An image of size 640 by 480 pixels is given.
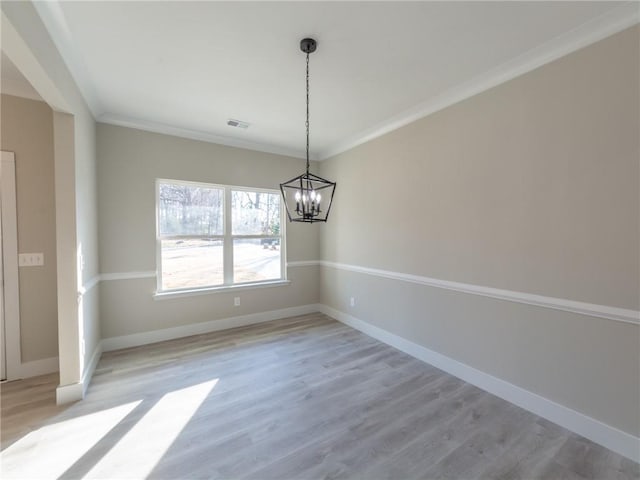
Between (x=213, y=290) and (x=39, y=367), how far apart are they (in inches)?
71.8

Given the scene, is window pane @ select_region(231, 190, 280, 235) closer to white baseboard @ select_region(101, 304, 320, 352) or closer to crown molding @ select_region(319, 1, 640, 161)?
white baseboard @ select_region(101, 304, 320, 352)

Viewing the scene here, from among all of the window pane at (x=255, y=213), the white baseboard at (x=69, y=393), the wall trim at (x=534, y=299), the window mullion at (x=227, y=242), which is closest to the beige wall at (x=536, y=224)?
the wall trim at (x=534, y=299)

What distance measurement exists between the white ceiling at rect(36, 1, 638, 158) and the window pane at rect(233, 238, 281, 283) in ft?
6.26

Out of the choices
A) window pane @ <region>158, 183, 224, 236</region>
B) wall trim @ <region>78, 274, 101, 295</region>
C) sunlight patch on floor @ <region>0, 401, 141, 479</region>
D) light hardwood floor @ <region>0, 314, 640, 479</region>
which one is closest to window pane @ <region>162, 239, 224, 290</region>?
window pane @ <region>158, 183, 224, 236</region>

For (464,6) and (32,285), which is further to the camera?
(32,285)

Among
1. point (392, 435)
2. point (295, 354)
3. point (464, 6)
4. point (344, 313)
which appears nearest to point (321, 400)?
point (392, 435)

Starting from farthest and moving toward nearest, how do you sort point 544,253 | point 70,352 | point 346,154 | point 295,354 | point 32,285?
point 346,154, point 295,354, point 32,285, point 70,352, point 544,253

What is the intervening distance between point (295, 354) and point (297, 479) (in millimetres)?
1579

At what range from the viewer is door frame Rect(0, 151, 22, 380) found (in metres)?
2.55

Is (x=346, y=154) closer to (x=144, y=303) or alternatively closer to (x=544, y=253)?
(x=544, y=253)

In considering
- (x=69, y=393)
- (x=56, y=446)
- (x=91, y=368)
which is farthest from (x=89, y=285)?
(x=56, y=446)

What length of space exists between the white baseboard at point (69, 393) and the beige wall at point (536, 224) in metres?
3.18

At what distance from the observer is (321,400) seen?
7.55ft

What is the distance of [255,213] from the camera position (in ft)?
14.0
